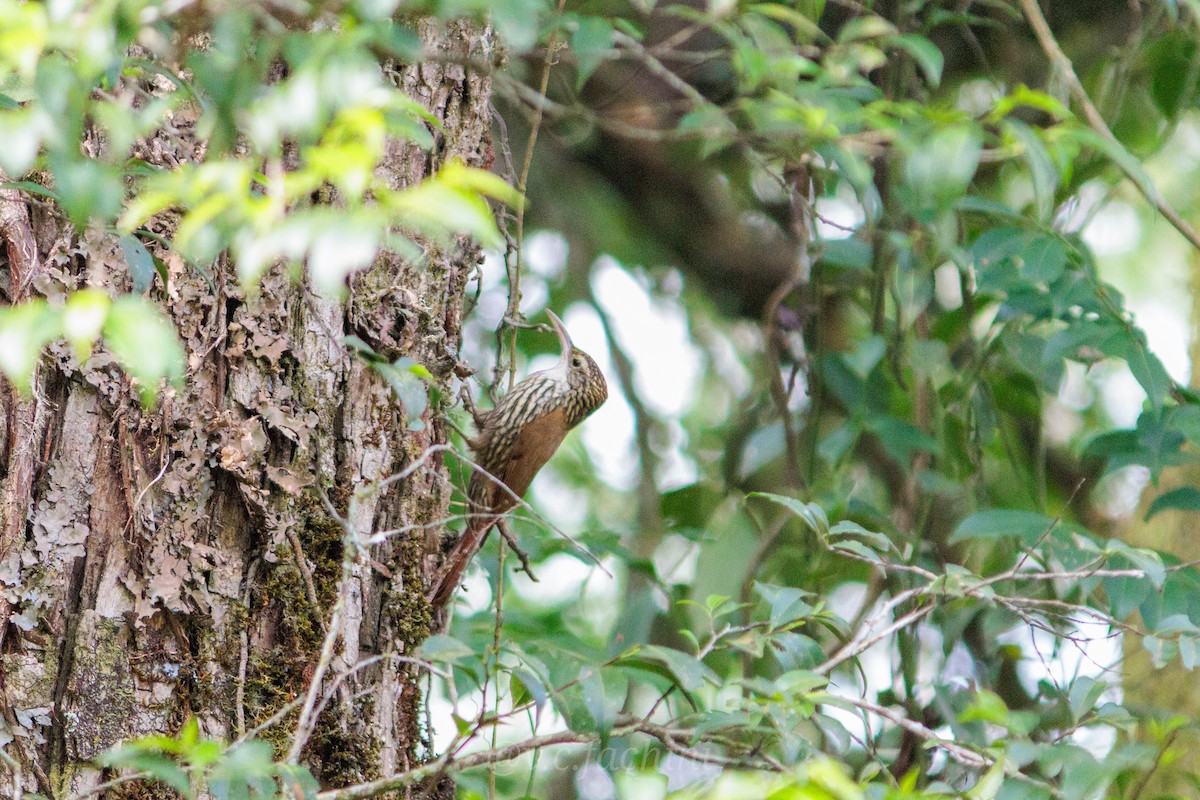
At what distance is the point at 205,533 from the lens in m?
1.84

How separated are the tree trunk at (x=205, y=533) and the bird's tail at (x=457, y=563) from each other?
6.8 inches

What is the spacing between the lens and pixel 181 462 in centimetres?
183

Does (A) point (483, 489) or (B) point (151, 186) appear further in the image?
(A) point (483, 489)

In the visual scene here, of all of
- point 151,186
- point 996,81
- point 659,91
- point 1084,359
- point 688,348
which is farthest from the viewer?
point 688,348

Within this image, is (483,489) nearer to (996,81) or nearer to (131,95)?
(131,95)

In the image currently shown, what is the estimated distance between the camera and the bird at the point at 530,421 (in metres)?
3.38

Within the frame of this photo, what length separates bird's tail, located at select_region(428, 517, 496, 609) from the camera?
230 centimetres

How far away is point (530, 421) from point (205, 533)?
65.7 inches

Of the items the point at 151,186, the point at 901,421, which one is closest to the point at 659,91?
the point at 901,421

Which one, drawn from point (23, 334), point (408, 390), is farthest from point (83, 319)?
point (408, 390)

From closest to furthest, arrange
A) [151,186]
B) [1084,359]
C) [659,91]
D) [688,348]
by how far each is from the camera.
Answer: [151,186], [1084,359], [659,91], [688,348]

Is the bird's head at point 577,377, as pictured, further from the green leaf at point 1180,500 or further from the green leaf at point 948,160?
the green leaf at point 948,160

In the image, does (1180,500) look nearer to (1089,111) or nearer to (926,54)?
(1089,111)

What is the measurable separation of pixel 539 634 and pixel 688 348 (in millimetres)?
2588
